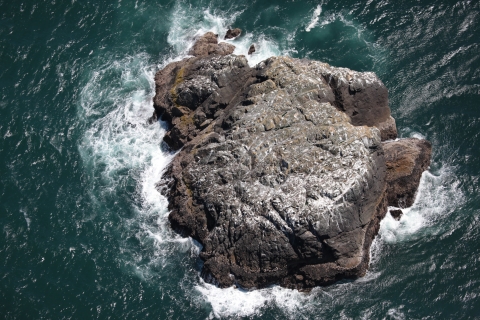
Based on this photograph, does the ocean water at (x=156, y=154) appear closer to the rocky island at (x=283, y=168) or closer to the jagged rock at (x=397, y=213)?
the jagged rock at (x=397, y=213)

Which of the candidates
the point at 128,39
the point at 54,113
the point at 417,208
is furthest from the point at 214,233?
the point at 128,39

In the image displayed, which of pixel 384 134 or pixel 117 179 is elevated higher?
pixel 384 134

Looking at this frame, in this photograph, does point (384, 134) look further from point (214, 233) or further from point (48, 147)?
point (48, 147)

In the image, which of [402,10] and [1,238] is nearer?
[1,238]

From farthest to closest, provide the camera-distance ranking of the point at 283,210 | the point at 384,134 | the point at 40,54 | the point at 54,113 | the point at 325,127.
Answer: the point at 40,54, the point at 54,113, the point at 384,134, the point at 325,127, the point at 283,210

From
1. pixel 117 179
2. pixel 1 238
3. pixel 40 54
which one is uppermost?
pixel 40 54

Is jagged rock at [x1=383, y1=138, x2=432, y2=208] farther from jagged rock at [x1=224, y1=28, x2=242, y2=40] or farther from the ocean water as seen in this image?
jagged rock at [x1=224, y1=28, x2=242, y2=40]

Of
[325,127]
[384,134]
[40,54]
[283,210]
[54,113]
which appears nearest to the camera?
[283,210]
